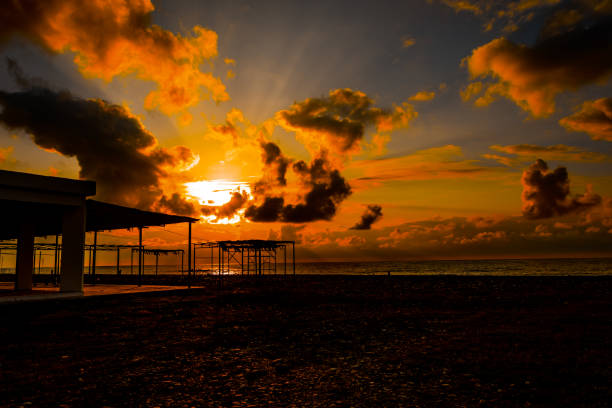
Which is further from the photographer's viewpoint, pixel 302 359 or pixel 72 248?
pixel 72 248

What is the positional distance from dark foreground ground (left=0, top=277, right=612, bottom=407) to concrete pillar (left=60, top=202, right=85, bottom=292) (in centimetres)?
259

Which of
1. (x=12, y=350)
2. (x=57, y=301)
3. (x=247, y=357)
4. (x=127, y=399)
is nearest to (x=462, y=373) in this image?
(x=247, y=357)

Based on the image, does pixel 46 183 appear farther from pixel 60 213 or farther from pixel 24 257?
pixel 24 257

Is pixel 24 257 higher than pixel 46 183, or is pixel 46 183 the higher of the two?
pixel 46 183

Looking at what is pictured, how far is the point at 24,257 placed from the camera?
20.5m

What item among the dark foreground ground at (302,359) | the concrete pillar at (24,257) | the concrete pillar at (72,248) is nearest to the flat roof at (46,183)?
the concrete pillar at (72,248)

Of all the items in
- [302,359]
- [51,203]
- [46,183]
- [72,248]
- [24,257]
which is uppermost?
[46,183]

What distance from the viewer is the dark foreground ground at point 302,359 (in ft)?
18.4

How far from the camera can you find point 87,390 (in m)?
5.92

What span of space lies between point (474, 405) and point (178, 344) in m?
6.63

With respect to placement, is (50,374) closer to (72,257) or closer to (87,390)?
(87,390)

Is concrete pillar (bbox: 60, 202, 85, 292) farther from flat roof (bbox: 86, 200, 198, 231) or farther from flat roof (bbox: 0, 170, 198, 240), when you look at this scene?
flat roof (bbox: 86, 200, 198, 231)

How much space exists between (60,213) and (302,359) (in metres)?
16.2

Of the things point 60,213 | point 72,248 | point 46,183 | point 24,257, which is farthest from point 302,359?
point 24,257
